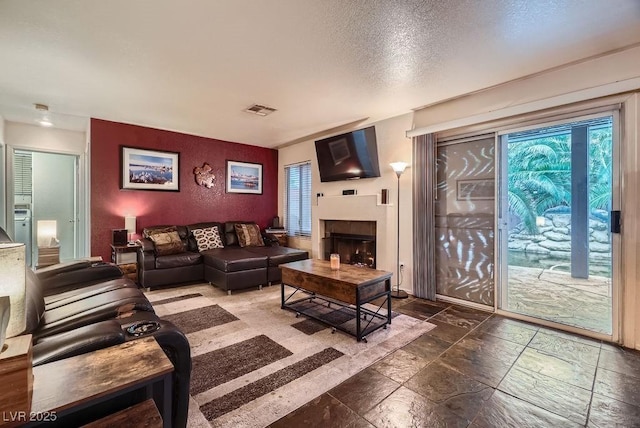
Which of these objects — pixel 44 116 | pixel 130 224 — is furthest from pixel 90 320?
pixel 44 116

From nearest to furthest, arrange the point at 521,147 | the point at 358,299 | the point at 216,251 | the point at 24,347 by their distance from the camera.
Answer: the point at 24,347, the point at 358,299, the point at 521,147, the point at 216,251

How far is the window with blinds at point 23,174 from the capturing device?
5062 millimetres

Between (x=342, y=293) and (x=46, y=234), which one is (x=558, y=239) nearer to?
(x=342, y=293)

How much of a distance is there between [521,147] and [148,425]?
151 inches

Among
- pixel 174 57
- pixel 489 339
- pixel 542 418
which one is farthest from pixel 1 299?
pixel 489 339

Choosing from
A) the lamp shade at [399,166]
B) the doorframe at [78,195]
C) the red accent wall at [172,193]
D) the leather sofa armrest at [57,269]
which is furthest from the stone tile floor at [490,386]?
the doorframe at [78,195]

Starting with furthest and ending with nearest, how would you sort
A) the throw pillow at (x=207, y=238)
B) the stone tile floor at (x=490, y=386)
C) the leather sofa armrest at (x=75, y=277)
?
the throw pillow at (x=207, y=238) → the leather sofa armrest at (x=75, y=277) → the stone tile floor at (x=490, y=386)

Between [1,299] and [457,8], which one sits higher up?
[457,8]

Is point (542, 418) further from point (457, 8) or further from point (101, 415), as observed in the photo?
point (457, 8)

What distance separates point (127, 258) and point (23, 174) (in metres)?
2.97

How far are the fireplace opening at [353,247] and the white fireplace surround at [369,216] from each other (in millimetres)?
145

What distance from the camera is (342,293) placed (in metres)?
2.63

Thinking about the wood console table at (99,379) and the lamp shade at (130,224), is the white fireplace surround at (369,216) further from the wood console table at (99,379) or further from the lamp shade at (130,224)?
the wood console table at (99,379)

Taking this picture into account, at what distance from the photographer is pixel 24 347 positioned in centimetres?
83
